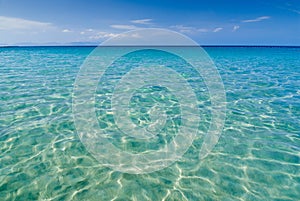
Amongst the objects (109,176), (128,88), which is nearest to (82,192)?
(109,176)

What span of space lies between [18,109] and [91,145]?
4.64 metres

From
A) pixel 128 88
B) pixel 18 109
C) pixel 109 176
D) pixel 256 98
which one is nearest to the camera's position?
pixel 109 176

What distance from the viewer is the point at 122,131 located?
766 cm

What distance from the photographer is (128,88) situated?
44.7ft

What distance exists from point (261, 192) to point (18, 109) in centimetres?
917

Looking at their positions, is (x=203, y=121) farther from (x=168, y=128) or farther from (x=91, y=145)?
(x=91, y=145)

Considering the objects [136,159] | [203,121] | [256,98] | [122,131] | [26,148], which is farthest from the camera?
[256,98]

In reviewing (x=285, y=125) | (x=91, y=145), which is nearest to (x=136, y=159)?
(x=91, y=145)

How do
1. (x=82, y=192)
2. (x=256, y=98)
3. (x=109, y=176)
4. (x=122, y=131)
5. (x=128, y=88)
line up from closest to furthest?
1. (x=82, y=192)
2. (x=109, y=176)
3. (x=122, y=131)
4. (x=256, y=98)
5. (x=128, y=88)

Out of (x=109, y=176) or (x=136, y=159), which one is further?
(x=136, y=159)

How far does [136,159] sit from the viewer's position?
596 cm

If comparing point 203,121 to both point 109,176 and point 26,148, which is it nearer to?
point 109,176

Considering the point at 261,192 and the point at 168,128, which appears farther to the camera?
the point at 168,128

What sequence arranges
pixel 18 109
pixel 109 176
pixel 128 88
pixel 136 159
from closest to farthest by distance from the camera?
1. pixel 109 176
2. pixel 136 159
3. pixel 18 109
4. pixel 128 88
